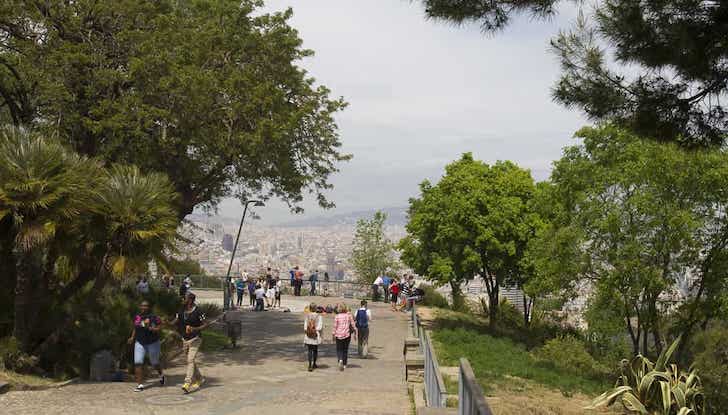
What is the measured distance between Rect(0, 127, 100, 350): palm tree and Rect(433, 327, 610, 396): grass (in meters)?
9.49

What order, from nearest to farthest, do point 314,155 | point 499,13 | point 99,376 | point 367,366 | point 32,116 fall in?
point 499,13, point 99,376, point 367,366, point 32,116, point 314,155

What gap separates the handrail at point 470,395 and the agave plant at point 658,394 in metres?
10.9

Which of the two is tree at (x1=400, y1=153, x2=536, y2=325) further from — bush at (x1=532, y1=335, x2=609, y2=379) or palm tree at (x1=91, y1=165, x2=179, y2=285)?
palm tree at (x1=91, y1=165, x2=179, y2=285)

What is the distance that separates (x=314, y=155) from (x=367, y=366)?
377 inches

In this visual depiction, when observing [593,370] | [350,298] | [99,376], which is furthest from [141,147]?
[350,298]

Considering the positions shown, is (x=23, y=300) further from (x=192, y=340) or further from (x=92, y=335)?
(x=192, y=340)

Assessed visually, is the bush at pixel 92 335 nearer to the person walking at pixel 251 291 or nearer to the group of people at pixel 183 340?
the group of people at pixel 183 340

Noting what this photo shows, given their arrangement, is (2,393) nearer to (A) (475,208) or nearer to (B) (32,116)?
(B) (32,116)

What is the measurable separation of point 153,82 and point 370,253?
1489 inches

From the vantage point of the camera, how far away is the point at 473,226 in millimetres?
29359

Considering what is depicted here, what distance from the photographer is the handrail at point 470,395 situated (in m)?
5.01

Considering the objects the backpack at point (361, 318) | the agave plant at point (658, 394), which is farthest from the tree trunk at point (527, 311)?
the agave plant at point (658, 394)

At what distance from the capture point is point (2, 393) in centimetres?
1233

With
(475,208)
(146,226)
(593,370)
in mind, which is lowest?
(593,370)
